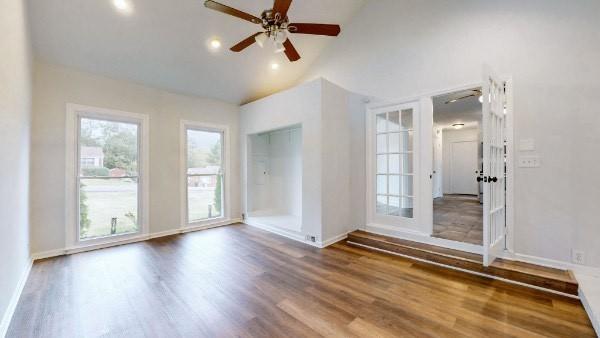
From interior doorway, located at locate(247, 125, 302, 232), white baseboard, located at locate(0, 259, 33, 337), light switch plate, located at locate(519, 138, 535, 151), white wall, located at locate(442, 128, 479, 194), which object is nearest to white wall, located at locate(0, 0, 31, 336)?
white baseboard, located at locate(0, 259, 33, 337)

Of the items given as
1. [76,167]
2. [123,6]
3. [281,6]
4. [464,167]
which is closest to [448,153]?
[464,167]

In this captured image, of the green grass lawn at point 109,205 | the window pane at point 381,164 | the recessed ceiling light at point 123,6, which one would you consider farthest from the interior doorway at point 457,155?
the green grass lawn at point 109,205

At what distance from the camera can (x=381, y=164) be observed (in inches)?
155

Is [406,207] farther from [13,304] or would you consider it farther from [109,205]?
[109,205]

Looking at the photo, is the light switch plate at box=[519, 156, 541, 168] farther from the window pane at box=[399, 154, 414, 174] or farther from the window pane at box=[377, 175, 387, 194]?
the window pane at box=[377, 175, 387, 194]

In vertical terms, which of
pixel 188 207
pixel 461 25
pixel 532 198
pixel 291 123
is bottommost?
pixel 188 207

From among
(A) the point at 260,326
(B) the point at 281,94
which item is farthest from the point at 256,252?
(B) the point at 281,94

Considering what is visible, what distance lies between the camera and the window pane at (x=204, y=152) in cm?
475

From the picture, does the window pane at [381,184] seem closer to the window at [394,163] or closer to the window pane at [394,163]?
the window at [394,163]

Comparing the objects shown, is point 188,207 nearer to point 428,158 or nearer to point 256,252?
point 256,252

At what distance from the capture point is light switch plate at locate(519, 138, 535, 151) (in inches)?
106

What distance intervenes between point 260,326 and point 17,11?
348cm

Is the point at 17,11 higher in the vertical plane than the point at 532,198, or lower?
higher

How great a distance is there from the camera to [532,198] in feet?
8.89
